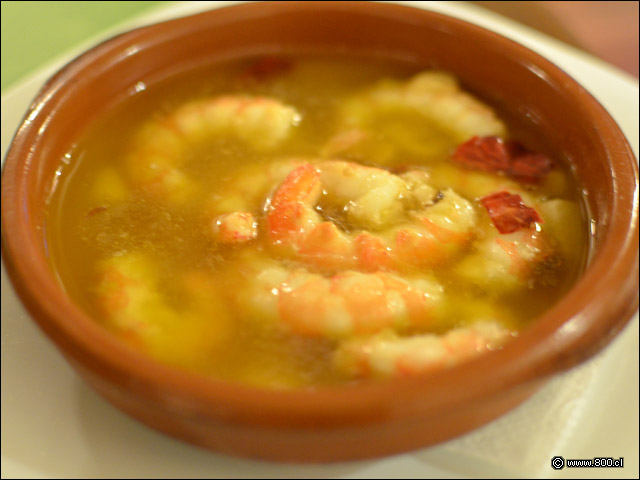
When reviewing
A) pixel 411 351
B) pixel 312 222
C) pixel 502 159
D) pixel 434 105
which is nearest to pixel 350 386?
pixel 411 351

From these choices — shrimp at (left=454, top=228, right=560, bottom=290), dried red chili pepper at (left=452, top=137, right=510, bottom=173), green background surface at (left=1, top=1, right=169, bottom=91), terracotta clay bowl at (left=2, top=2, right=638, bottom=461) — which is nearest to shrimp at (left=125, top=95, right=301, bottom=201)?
terracotta clay bowl at (left=2, top=2, right=638, bottom=461)

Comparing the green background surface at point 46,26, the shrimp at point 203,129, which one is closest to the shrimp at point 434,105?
the shrimp at point 203,129

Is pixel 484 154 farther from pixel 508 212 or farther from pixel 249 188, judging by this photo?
pixel 249 188

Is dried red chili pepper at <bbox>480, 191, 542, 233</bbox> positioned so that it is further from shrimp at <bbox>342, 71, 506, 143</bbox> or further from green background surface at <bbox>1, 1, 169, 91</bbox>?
green background surface at <bbox>1, 1, 169, 91</bbox>

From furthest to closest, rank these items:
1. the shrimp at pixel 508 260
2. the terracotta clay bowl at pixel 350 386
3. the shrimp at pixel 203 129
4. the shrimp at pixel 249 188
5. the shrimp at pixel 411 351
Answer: the shrimp at pixel 203 129
the shrimp at pixel 249 188
the shrimp at pixel 508 260
the shrimp at pixel 411 351
the terracotta clay bowl at pixel 350 386

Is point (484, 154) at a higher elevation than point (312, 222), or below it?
higher

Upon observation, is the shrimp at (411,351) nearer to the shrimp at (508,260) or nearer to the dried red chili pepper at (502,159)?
the shrimp at (508,260)
